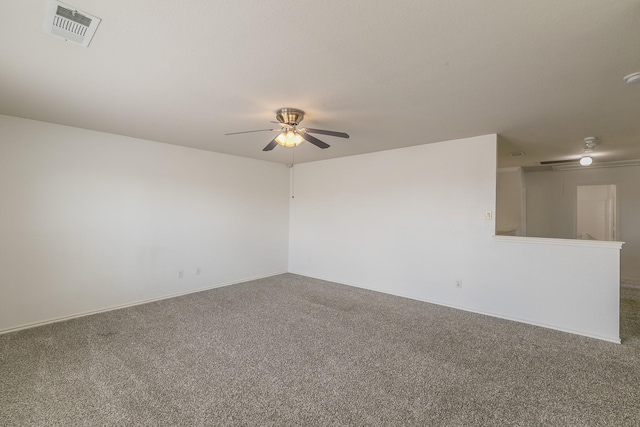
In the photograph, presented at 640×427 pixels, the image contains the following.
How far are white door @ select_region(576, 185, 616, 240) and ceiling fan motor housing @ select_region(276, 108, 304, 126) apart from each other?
22.6ft

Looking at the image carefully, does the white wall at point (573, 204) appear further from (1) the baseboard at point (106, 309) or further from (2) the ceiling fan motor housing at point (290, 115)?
(1) the baseboard at point (106, 309)

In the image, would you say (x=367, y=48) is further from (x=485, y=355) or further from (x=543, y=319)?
(x=543, y=319)

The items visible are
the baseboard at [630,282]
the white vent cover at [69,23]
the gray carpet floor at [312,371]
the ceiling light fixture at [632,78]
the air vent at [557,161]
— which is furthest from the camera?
the air vent at [557,161]

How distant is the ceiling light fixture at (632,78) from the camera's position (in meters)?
2.06

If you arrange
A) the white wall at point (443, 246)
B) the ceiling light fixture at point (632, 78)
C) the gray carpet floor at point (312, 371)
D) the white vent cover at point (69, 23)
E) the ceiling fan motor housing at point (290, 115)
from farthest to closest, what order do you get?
1. the white wall at point (443, 246)
2. the ceiling fan motor housing at point (290, 115)
3. the ceiling light fixture at point (632, 78)
4. the gray carpet floor at point (312, 371)
5. the white vent cover at point (69, 23)

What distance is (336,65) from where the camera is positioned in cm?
200

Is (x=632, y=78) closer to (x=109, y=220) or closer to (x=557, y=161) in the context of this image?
(x=557, y=161)

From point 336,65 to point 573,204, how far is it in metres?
7.09

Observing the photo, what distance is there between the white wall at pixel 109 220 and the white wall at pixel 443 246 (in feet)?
5.10

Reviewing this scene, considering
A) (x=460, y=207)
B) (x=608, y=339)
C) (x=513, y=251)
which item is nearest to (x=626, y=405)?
(x=608, y=339)

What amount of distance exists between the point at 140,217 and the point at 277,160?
274 cm

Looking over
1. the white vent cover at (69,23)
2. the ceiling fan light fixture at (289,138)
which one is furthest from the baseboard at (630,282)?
the white vent cover at (69,23)

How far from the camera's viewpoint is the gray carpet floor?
6.16ft

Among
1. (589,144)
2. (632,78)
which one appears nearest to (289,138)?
(632,78)
